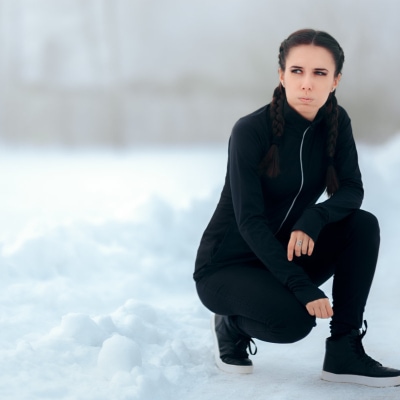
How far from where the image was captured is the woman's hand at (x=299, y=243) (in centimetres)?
182

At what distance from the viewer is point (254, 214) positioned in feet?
6.06

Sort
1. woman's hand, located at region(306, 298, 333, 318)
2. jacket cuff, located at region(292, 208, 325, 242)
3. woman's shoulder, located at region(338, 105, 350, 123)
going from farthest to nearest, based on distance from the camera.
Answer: woman's shoulder, located at region(338, 105, 350, 123), jacket cuff, located at region(292, 208, 325, 242), woman's hand, located at region(306, 298, 333, 318)

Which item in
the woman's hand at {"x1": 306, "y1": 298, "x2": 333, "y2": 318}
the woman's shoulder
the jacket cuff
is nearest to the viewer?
the woman's hand at {"x1": 306, "y1": 298, "x2": 333, "y2": 318}

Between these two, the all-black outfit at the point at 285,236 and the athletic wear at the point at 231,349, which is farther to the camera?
the athletic wear at the point at 231,349

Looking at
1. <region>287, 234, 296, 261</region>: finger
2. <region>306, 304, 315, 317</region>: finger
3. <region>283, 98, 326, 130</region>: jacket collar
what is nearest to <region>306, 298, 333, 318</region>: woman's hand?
<region>306, 304, 315, 317</region>: finger

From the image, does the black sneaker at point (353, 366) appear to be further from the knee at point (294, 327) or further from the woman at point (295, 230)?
the knee at point (294, 327)

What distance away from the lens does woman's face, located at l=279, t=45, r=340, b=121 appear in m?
1.86

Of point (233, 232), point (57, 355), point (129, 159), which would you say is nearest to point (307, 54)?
point (233, 232)

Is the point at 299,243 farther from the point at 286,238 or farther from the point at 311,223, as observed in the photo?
the point at 286,238

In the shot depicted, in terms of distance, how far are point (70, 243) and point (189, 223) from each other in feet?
2.40

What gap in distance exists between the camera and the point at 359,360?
1871mm

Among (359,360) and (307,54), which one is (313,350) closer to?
(359,360)

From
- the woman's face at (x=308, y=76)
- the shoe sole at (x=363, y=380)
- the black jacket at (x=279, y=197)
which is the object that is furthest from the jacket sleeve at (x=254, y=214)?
the shoe sole at (x=363, y=380)

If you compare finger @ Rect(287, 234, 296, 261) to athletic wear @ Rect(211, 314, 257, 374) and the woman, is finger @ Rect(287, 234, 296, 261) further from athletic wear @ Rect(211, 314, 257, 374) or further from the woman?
athletic wear @ Rect(211, 314, 257, 374)
